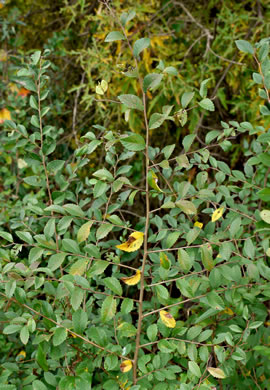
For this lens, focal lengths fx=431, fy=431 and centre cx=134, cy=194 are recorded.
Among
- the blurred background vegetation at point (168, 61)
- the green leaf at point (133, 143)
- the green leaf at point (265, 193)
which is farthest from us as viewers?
the blurred background vegetation at point (168, 61)

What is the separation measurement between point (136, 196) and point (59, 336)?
1132 mm

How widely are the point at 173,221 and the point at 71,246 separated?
0.87 feet

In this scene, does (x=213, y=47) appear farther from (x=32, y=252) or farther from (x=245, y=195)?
(x=32, y=252)

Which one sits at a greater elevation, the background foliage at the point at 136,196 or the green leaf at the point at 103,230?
the green leaf at the point at 103,230

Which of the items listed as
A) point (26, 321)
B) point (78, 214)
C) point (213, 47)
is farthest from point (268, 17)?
point (26, 321)

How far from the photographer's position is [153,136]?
5.87 ft

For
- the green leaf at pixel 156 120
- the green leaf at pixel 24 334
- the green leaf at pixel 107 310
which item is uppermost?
the green leaf at pixel 156 120

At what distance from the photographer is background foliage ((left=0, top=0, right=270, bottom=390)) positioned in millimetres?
669

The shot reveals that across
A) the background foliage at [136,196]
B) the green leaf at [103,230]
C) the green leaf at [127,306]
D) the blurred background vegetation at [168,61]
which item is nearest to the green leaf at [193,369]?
the background foliage at [136,196]

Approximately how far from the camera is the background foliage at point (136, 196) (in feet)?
2.20

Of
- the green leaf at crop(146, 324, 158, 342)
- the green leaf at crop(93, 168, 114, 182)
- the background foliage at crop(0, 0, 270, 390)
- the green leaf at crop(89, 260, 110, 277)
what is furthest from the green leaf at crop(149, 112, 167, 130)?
the green leaf at crop(146, 324, 158, 342)

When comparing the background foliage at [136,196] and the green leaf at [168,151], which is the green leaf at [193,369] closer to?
the background foliage at [136,196]

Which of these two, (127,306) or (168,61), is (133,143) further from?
(168,61)

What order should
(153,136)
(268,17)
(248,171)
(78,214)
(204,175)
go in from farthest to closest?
1. (153,136)
2. (268,17)
3. (248,171)
4. (204,175)
5. (78,214)
